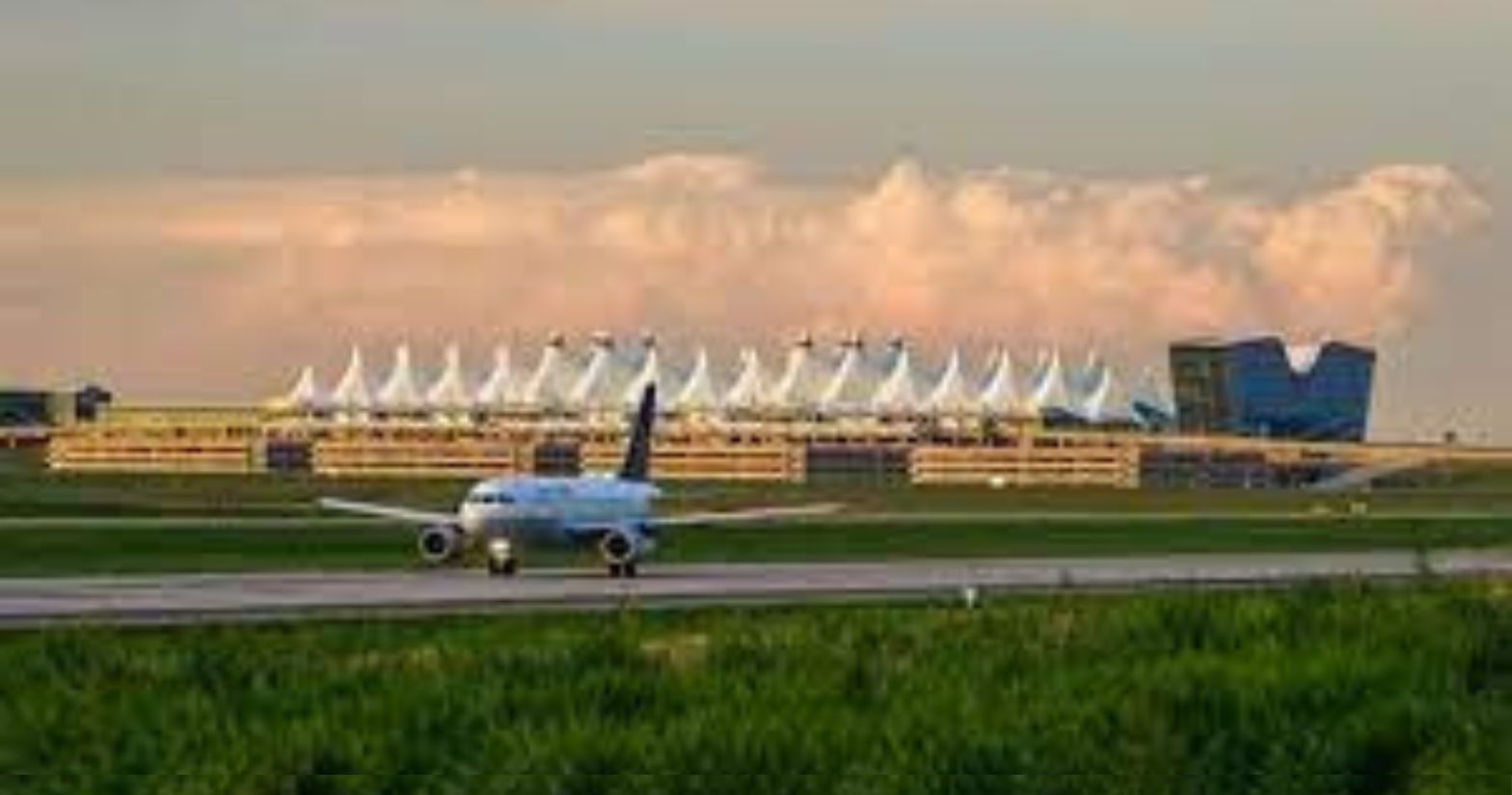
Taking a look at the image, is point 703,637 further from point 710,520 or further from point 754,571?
point 710,520

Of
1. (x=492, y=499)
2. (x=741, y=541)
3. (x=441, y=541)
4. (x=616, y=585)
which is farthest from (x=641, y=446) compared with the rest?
(x=616, y=585)

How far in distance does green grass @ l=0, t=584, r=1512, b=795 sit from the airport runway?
21210 millimetres

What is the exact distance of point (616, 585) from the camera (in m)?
91.2

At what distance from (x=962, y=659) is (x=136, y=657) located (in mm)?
12720

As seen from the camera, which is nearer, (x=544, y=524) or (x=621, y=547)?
(x=621, y=547)

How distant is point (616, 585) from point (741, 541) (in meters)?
48.4

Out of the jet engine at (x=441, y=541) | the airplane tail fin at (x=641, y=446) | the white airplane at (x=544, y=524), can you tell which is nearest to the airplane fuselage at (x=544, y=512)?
the white airplane at (x=544, y=524)

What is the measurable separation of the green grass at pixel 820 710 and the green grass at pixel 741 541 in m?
54.0

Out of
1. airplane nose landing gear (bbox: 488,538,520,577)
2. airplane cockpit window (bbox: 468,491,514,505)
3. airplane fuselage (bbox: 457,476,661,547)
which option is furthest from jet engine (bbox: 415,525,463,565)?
airplane nose landing gear (bbox: 488,538,520,577)

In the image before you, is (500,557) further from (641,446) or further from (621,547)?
(641,446)


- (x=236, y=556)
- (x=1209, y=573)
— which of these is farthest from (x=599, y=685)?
(x=236, y=556)

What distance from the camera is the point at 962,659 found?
4416cm

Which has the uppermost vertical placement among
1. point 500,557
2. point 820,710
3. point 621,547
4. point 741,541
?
point 820,710

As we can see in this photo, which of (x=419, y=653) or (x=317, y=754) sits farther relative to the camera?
(x=419, y=653)
